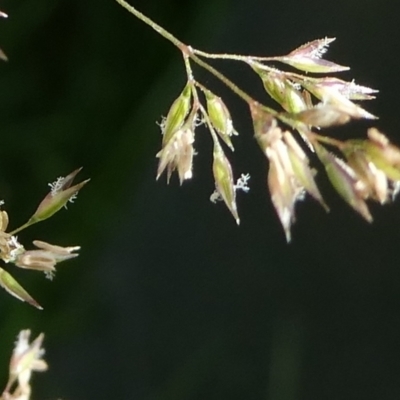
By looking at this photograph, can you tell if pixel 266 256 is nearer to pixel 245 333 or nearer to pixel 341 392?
pixel 245 333

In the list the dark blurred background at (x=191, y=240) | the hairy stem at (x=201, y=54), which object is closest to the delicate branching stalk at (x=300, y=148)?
the hairy stem at (x=201, y=54)

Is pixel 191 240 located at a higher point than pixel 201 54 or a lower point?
higher

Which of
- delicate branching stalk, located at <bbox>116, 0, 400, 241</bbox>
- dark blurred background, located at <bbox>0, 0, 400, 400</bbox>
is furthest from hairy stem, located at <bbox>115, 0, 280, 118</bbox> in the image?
dark blurred background, located at <bbox>0, 0, 400, 400</bbox>

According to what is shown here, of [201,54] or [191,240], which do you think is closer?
[201,54]

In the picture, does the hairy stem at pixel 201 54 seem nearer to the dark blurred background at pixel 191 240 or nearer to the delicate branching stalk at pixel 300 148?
the delicate branching stalk at pixel 300 148

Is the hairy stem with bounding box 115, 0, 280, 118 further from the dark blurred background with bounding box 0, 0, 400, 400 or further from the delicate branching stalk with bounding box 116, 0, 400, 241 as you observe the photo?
the dark blurred background with bounding box 0, 0, 400, 400

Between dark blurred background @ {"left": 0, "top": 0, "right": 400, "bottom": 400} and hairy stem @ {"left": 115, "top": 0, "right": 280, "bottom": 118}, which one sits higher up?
dark blurred background @ {"left": 0, "top": 0, "right": 400, "bottom": 400}

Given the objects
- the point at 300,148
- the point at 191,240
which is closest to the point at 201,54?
the point at 300,148

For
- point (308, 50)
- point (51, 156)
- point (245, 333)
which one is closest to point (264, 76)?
point (308, 50)

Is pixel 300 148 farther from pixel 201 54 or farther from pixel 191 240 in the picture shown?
pixel 191 240
